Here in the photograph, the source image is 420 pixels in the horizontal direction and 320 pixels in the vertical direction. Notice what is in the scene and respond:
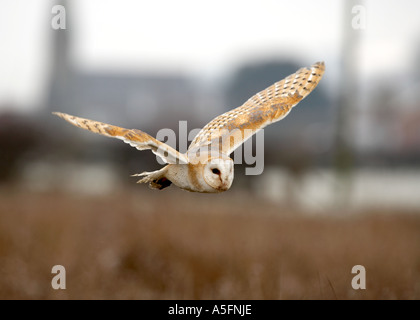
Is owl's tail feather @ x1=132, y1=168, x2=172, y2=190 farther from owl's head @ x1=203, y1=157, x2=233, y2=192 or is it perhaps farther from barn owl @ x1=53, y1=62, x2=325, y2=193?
owl's head @ x1=203, y1=157, x2=233, y2=192

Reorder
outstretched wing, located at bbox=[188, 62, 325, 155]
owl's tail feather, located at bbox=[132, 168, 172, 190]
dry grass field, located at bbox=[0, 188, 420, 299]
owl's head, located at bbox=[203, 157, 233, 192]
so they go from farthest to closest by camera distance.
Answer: dry grass field, located at bbox=[0, 188, 420, 299] → outstretched wing, located at bbox=[188, 62, 325, 155] → owl's tail feather, located at bbox=[132, 168, 172, 190] → owl's head, located at bbox=[203, 157, 233, 192]

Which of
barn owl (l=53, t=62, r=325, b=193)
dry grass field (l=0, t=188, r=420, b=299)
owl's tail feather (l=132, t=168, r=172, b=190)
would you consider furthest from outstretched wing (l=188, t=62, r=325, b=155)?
dry grass field (l=0, t=188, r=420, b=299)

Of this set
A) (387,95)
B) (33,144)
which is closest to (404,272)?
(33,144)

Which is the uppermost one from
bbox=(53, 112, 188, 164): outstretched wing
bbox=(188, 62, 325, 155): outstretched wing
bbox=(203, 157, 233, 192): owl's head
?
bbox=(188, 62, 325, 155): outstretched wing

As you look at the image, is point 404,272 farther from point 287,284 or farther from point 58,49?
point 58,49

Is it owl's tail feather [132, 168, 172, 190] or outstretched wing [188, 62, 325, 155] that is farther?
outstretched wing [188, 62, 325, 155]

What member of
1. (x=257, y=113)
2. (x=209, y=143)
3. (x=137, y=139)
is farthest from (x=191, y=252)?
(x=137, y=139)

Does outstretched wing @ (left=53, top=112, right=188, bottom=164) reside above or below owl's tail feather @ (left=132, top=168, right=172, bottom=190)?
above

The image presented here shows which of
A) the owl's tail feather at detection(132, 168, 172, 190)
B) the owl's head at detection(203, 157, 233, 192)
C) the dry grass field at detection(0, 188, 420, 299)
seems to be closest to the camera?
the owl's head at detection(203, 157, 233, 192)

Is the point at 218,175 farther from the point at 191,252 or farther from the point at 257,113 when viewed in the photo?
the point at 191,252
